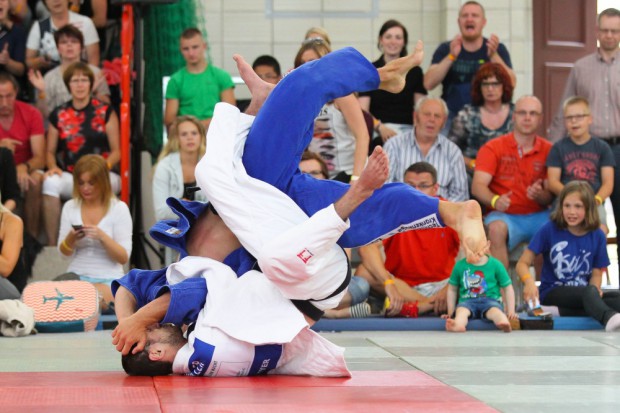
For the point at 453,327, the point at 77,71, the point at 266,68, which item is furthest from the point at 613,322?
the point at 77,71

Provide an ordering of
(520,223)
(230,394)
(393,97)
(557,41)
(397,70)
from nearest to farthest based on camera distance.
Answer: (230,394) < (397,70) < (520,223) < (393,97) < (557,41)

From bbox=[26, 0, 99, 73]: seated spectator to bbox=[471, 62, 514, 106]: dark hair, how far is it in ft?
10.3

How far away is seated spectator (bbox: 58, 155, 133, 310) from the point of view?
7.19 metres

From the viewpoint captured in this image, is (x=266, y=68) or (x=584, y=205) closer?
(x=584, y=205)

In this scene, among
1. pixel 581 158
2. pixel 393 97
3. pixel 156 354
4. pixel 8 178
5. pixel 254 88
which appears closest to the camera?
pixel 156 354

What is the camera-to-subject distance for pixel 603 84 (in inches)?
337

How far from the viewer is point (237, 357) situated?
411 centimetres

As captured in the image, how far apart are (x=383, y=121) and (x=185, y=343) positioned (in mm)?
4613

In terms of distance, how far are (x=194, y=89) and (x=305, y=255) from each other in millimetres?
4903

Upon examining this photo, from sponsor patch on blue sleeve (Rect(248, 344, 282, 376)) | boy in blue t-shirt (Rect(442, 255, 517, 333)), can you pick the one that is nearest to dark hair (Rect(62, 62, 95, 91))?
boy in blue t-shirt (Rect(442, 255, 517, 333))

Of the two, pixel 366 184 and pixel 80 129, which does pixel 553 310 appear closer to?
pixel 366 184

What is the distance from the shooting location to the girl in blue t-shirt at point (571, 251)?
694 centimetres

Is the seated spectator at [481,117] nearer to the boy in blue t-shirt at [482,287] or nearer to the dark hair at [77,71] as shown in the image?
the boy in blue t-shirt at [482,287]

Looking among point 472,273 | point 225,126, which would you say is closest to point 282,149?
point 225,126
